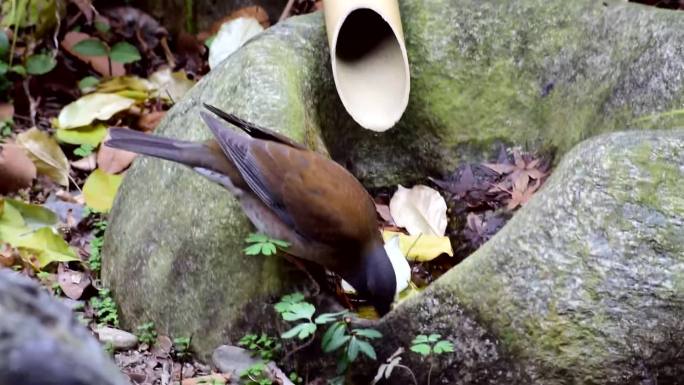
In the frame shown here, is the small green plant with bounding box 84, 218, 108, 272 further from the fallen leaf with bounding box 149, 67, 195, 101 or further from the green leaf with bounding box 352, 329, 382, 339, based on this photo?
the green leaf with bounding box 352, 329, 382, 339

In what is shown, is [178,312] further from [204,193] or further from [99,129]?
[99,129]

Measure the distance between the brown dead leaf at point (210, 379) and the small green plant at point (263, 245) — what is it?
0.37m

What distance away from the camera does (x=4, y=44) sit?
523cm

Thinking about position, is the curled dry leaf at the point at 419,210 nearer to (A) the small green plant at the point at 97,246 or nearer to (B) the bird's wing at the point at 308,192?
(B) the bird's wing at the point at 308,192

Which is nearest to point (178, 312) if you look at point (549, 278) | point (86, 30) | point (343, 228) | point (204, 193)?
point (204, 193)

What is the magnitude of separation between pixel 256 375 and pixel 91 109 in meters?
2.08

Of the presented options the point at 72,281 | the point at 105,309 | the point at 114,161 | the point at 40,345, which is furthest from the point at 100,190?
the point at 40,345

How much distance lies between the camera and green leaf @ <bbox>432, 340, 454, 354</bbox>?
2969 mm

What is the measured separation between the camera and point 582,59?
13.3 feet

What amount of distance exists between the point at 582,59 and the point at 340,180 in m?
1.25

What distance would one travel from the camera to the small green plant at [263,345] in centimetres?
329

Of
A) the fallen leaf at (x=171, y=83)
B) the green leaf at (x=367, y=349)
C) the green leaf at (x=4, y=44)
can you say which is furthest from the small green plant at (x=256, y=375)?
the green leaf at (x=4, y=44)

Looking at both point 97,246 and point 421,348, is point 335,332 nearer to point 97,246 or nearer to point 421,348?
point 421,348

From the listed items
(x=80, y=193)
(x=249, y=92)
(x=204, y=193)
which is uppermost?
(x=249, y=92)
